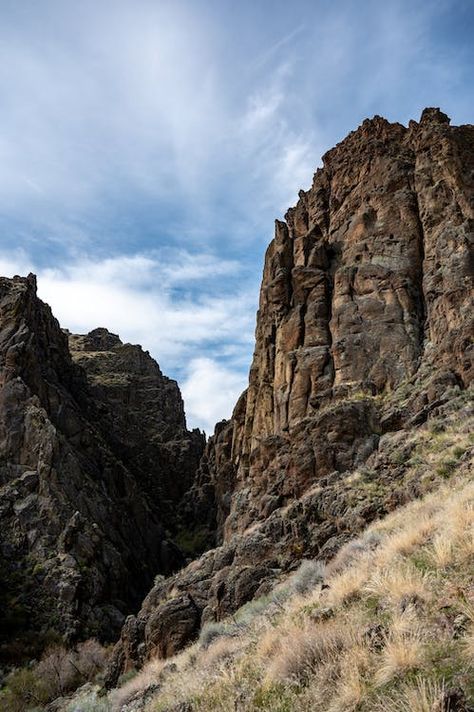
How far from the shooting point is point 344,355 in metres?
34.6

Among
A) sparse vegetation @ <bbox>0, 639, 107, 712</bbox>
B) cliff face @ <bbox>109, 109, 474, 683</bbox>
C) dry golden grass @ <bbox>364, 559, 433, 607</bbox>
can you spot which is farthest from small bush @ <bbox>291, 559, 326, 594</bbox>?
sparse vegetation @ <bbox>0, 639, 107, 712</bbox>

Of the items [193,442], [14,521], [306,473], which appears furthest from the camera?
[193,442]

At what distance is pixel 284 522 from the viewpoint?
72.4 feet

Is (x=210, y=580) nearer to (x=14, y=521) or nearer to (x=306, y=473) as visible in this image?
(x=306, y=473)

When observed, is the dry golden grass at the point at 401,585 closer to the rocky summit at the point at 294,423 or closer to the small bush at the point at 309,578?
the small bush at the point at 309,578

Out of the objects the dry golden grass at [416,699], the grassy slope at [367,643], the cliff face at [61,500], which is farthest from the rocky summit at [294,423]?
the dry golden grass at [416,699]

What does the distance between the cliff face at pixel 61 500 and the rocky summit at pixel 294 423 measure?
0.21 metres

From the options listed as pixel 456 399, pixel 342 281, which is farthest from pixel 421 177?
pixel 456 399

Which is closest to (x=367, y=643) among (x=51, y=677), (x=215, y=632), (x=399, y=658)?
(x=399, y=658)

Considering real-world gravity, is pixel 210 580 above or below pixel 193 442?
below

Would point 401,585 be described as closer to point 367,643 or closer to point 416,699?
point 367,643

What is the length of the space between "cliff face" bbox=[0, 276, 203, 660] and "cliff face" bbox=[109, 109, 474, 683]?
18.0 m

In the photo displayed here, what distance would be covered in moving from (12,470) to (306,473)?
4257 cm

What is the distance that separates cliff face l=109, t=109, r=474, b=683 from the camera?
2038cm
